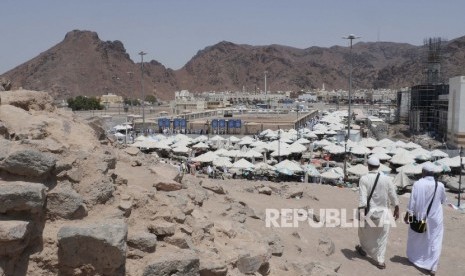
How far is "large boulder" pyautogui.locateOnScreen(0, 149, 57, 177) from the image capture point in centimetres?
363

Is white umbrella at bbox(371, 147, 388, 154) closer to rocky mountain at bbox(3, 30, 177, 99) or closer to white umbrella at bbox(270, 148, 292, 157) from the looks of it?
white umbrella at bbox(270, 148, 292, 157)

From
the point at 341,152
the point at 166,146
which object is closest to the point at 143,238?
→ the point at 166,146

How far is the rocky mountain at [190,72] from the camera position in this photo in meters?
118

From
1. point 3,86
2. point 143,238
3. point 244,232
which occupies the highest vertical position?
point 3,86

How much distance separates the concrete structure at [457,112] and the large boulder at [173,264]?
27.6 meters

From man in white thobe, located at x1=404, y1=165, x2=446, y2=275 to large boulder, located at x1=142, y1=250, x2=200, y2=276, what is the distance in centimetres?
329

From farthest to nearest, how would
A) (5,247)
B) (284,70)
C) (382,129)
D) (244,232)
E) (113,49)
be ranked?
(284,70) < (113,49) < (382,129) < (244,232) < (5,247)

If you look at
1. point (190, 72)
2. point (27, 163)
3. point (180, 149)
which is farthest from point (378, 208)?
point (190, 72)

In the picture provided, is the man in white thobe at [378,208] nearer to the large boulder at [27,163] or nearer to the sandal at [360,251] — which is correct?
the sandal at [360,251]

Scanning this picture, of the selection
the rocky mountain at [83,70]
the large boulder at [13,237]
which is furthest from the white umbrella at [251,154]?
the rocky mountain at [83,70]

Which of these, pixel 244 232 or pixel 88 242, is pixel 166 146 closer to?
pixel 244 232

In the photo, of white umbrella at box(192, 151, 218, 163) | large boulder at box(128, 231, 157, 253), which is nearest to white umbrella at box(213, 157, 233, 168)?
Result: white umbrella at box(192, 151, 218, 163)

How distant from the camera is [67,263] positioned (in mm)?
3473

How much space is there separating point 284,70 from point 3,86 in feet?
561
